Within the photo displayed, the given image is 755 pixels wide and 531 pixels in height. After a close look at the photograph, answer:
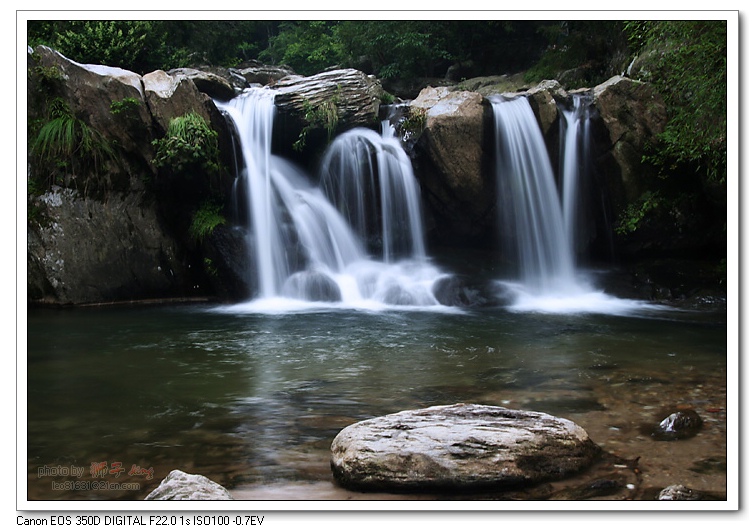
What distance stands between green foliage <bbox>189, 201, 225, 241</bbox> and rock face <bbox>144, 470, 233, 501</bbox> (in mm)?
6817

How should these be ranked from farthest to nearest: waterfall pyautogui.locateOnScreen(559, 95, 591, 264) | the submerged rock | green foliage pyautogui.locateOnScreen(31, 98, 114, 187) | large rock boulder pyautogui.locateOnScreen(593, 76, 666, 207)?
waterfall pyautogui.locateOnScreen(559, 95, 591, 264) → large rock boulder pyautogui.locateOnScreen(593, 76, 666, 207) → green foliage pyautogui.locateOnScreen(31, 98, 114, 187) → the submerged rock

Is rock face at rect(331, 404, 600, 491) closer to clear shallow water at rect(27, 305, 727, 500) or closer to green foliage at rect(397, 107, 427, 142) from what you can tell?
clear shallow water at rect(27, 305, 727, 500)

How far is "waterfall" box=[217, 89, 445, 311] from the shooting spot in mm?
8969

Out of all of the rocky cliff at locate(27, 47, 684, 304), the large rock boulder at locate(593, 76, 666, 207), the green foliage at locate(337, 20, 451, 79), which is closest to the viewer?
the rocky cliff at locate(27, 47, 684, 304)

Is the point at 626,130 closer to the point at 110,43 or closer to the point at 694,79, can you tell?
the point at 694,79

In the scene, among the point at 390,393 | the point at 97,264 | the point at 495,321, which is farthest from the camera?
the point at 97,264

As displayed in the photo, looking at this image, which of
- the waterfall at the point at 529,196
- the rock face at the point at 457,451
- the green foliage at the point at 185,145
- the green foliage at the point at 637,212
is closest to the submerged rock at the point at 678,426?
the rock face at the point at 457,451

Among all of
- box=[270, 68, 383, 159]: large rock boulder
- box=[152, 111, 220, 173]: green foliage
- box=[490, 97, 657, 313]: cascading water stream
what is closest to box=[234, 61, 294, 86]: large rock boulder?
box=[270, 68, 383, 159]: large rock boulder

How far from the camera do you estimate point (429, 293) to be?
8938 millimetres

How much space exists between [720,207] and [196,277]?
7.38 metres

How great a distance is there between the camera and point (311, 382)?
4816mm

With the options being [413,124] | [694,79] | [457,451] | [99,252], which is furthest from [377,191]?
[457,451]
